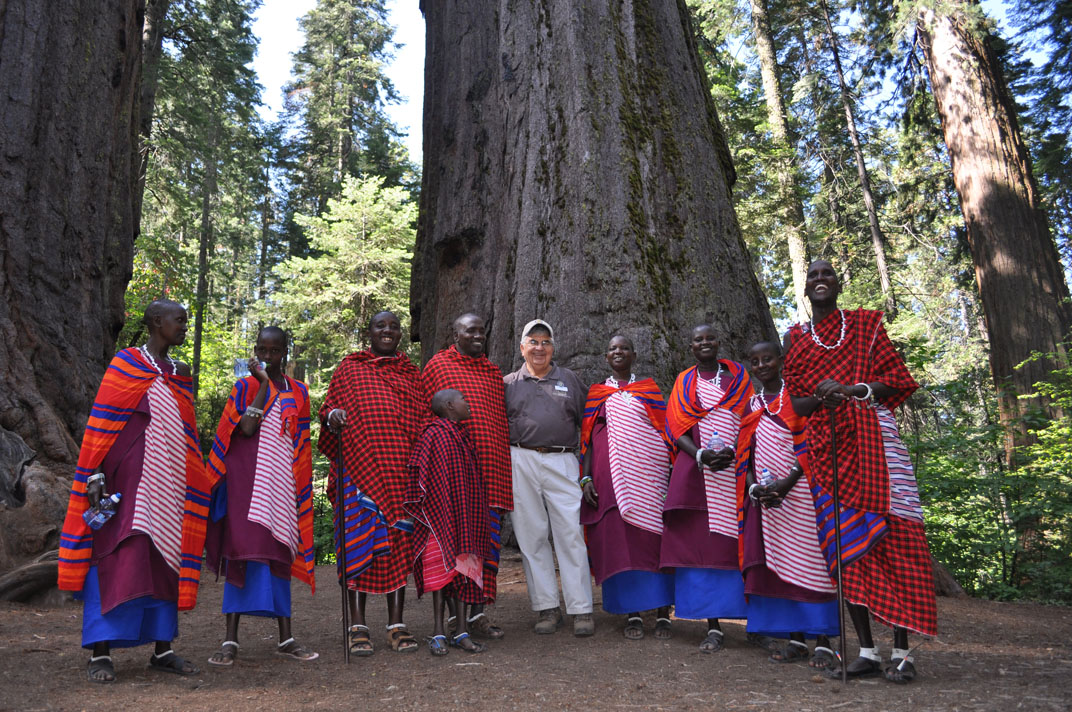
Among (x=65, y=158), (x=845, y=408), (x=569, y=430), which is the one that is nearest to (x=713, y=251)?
(x=569, y=430)

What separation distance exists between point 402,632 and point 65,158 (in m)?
7.05

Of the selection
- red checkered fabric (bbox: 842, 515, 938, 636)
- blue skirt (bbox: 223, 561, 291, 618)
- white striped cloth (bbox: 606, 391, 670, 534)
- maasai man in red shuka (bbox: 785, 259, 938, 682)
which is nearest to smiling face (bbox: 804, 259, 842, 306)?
maasai man in red shuka (bbox: 785, 259, 938, 682)

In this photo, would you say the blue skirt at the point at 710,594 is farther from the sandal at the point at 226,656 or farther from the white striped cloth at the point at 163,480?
the white striped cloth at the point at 163,480

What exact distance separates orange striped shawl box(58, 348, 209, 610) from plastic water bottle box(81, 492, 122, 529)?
68mm

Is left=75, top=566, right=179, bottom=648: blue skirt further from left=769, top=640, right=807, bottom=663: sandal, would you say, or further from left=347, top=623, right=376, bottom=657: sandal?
left=769, top=640, right=807, bottom=663: sandal

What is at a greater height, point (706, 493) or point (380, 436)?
point (380, 436)

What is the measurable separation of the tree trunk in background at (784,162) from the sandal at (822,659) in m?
12.7

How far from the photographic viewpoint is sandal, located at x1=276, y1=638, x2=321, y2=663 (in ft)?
14.9

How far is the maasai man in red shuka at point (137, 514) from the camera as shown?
3914 millimetres

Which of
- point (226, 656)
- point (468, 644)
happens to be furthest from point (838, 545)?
point (226, 656)

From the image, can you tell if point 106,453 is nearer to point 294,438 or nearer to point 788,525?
point 294,438

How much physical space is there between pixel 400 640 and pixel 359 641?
24 cm

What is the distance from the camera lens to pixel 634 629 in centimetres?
484

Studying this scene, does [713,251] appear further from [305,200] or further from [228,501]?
[305,200]
